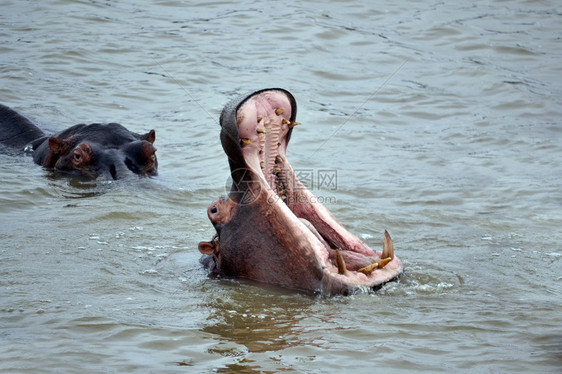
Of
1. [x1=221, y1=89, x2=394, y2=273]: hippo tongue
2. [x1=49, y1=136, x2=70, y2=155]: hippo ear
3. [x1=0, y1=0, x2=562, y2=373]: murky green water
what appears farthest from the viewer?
[x1=49, y1=136, x2=70, y2=155]: hippo ear

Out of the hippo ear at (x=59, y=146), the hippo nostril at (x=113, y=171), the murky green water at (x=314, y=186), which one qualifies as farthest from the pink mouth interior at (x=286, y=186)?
the hippo ear at (x=59, y=146)

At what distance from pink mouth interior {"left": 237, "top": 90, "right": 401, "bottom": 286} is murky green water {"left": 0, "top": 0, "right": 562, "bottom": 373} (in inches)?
9.0

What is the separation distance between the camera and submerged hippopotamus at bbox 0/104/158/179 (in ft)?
25.5

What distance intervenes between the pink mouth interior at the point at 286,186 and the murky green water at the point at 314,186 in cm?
23

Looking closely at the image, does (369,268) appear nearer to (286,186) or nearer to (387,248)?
(387,248)

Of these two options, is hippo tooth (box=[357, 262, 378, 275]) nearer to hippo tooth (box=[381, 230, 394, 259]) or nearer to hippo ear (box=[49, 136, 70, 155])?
hippo tooth (box=[381, 230, 394, 259])

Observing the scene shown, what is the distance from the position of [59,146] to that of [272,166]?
155 inches

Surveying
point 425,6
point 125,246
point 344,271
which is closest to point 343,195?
point 125,246

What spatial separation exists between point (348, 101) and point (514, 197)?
475 centimetres

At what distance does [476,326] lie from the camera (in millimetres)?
4312

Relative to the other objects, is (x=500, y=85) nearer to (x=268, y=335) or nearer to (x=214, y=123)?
(x=214, y=123)

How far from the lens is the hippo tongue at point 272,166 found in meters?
4.36

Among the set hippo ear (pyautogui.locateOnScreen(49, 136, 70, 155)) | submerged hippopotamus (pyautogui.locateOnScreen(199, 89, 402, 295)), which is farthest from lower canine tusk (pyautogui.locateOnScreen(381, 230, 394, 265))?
hippo ear (pyautogui.locateOnScreen(49, 136, 70, 155))

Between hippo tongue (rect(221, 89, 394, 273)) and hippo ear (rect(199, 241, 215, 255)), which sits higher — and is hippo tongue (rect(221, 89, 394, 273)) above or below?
above
